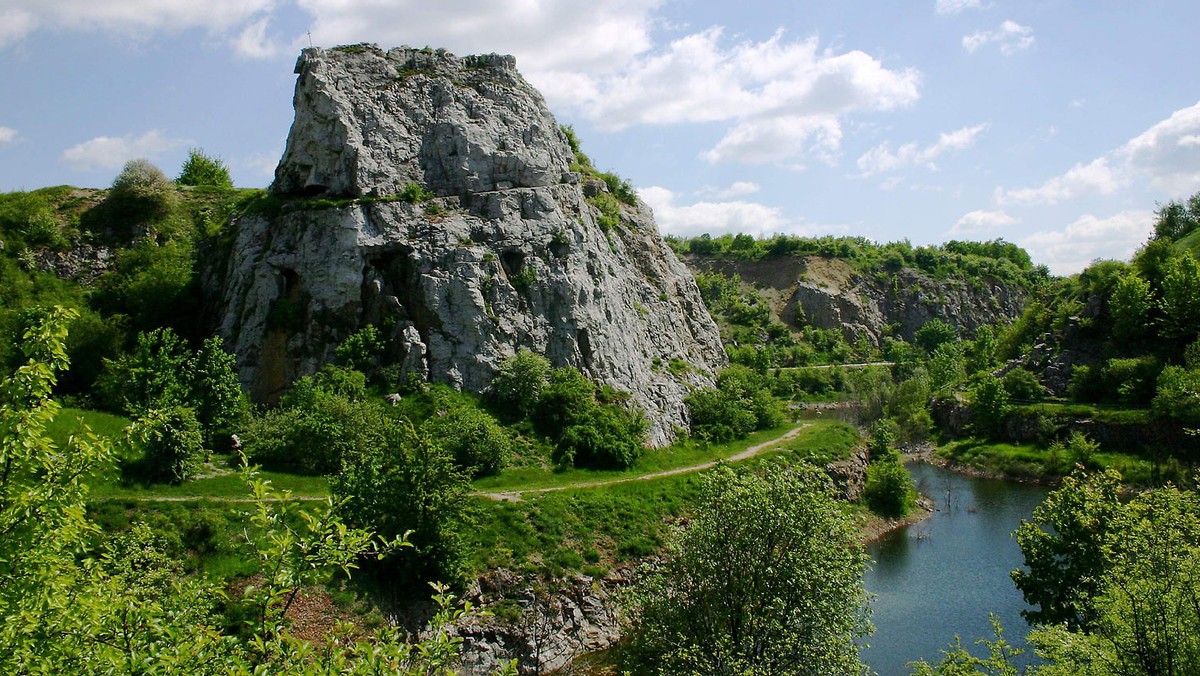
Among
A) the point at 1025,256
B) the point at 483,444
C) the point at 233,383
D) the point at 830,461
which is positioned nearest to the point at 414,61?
the point at 233,383

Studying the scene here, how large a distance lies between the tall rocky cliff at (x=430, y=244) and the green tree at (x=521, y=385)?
4.02 feet

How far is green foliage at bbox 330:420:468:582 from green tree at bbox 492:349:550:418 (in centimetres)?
1448

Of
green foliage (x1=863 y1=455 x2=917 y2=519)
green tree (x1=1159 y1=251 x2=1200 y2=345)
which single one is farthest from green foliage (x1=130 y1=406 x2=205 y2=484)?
green tree (x1=1159 y1=251 x2=1200 y2=345)

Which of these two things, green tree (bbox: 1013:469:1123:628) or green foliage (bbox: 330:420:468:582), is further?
green foliage (bbox: 330:420:468:582)

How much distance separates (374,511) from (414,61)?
39441mm

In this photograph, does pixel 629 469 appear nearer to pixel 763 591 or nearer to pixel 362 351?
pixel 362 351

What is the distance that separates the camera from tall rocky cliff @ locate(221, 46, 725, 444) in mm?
45875

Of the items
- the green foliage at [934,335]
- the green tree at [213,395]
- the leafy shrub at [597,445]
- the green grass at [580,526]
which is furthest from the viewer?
the green foliage at [934,335]

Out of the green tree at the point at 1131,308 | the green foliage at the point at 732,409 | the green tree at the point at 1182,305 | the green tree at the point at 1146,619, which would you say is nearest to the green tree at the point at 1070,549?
the green tree at the point at 1146,619

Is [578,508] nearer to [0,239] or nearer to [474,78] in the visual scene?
[474,78]

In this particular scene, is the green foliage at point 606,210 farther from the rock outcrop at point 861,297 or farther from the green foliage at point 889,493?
the rock outcrop at point 861,297

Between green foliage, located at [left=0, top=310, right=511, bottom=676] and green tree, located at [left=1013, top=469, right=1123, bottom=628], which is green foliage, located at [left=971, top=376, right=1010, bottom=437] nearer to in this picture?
green tree, located at [left=1013, top=469, right=1123, bottom=628]

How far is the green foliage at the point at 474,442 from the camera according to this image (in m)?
38.4

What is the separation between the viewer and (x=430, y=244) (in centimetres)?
4753
